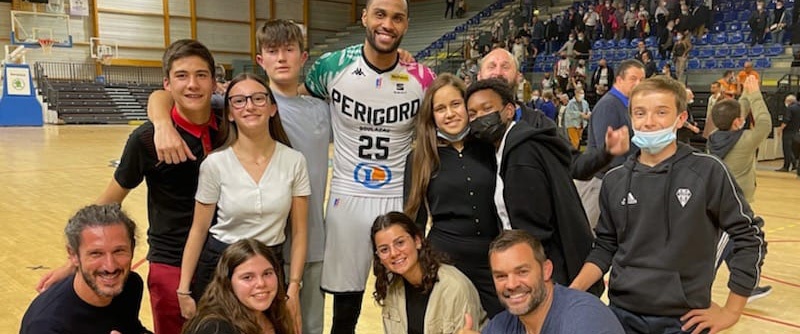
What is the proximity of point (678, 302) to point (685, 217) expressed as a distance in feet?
0.99

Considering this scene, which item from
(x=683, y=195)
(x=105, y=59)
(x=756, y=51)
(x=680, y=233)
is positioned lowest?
(x=680, y=233)

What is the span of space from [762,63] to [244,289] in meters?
15.8

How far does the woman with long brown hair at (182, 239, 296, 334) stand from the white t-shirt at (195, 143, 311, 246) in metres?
0.15

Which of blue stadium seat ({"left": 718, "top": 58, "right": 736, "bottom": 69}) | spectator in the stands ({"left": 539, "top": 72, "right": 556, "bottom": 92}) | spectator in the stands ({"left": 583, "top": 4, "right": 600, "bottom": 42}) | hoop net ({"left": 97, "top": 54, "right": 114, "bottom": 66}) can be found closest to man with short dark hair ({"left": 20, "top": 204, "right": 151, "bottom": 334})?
spectator in the stands ({"left": 539, "top": 72, "right": 556, "bottom": 92})

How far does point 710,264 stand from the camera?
2.15m

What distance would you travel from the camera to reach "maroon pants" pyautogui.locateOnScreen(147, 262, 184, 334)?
2.56 m

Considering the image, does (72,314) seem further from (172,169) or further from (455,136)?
(455,136)

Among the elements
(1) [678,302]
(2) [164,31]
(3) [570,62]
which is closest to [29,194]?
(1) [678,302]

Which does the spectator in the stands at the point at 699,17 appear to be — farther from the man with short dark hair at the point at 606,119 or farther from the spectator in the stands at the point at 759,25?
the man with short dark hair at the point at 606,119

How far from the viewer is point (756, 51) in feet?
49.6

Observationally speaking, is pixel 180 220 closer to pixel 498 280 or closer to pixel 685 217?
pixel 498 280

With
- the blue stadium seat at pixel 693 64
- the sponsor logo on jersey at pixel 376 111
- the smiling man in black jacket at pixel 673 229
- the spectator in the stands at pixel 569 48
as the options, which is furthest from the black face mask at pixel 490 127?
the spectator in the stands at pixel 569 48

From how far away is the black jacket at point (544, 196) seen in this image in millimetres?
2477

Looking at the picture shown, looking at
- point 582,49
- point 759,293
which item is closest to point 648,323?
point 759,293
